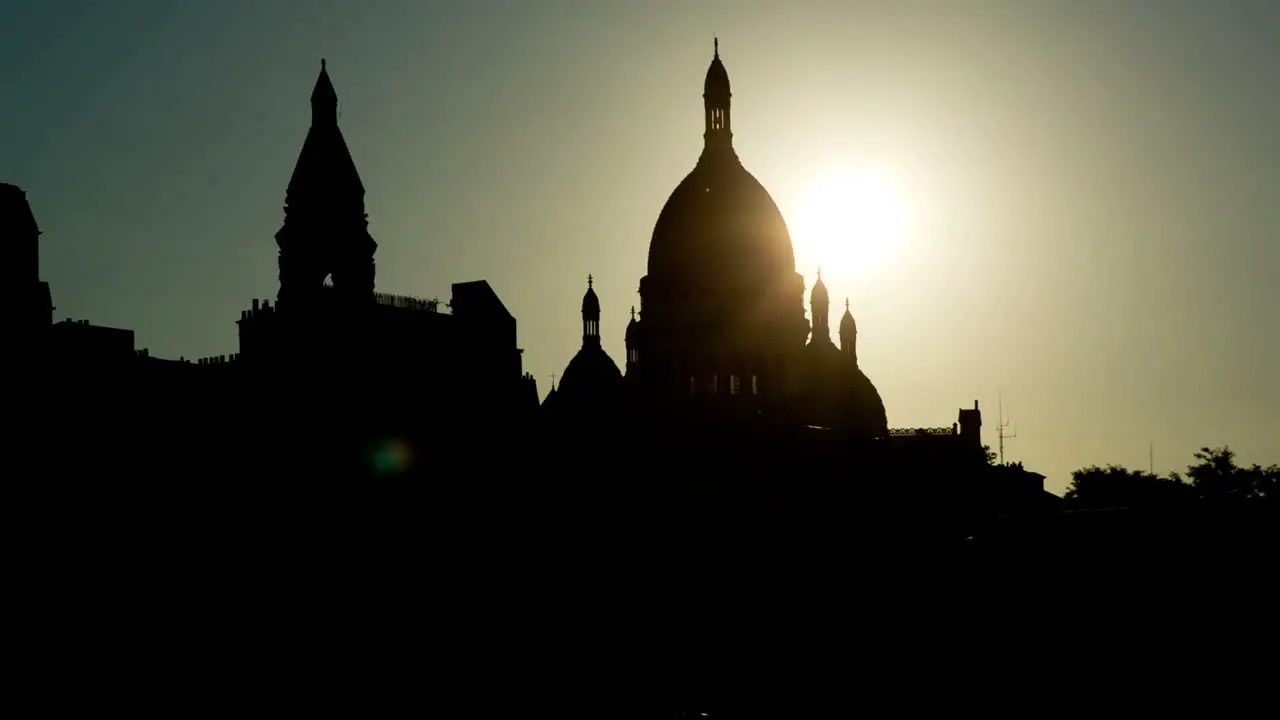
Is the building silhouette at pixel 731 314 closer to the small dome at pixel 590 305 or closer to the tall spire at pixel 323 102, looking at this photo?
the small dome at pixel 590 305

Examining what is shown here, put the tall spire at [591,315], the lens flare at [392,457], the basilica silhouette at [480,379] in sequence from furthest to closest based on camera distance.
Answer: the tall spire at [591,315] → the lens flare at [392,457] → the basilica silhouette at [480,379]

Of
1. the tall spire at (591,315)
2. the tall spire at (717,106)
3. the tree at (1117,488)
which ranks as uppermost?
the tall spire at (717,106)

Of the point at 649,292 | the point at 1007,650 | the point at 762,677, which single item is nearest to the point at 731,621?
the point at 762,677

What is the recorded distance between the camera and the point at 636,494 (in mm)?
74062

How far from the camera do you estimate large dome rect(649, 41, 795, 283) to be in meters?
109

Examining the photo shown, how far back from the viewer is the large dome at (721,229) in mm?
108688

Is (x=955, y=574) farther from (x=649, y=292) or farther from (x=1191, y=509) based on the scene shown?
(x=649, y=292)

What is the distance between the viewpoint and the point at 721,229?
357ft

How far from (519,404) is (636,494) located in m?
6.33

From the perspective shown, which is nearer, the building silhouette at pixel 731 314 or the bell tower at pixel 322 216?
the bell tower at pixel 322 216

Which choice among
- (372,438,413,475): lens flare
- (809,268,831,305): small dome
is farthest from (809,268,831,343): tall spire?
(372,438,413,475): lens flare

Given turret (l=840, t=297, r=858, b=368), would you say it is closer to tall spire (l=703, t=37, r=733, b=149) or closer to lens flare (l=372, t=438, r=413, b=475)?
tall spire (l=703, t=37, r=733, b=149)

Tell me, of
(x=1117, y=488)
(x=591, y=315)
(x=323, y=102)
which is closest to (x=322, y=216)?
(x=323, y=102)

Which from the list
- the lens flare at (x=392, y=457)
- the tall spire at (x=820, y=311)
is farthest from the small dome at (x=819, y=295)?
the lens flare at (x=392, y=457)
